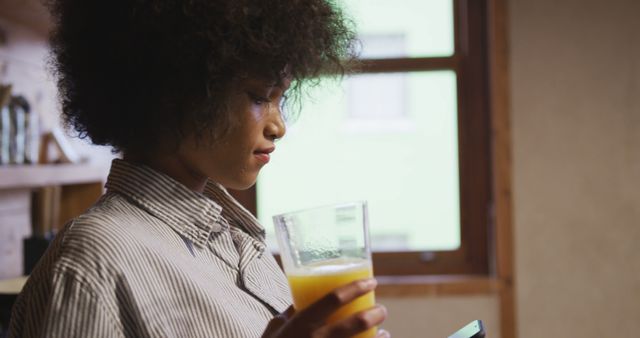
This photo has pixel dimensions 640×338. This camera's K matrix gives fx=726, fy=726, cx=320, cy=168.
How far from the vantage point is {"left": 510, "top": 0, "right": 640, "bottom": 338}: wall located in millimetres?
3041

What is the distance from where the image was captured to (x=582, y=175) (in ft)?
10.0

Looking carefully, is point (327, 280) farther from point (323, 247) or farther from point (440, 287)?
point (440, 287)

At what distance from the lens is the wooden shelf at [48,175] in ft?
6.02

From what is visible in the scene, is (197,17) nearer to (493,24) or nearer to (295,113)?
(295,113)

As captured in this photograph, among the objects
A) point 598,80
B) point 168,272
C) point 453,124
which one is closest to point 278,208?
point 453,124

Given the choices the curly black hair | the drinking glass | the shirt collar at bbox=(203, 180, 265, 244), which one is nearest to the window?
the shirt collar at bbox=(203, 180, 265, 244)

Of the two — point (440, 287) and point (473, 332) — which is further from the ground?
point (473, 332)

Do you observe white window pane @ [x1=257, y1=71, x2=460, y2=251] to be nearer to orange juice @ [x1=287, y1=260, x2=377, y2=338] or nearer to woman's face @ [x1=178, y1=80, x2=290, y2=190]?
woman's face @ [x1=178, y1=80, x2=290, y2=190]

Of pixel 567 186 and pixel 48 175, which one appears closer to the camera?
pixel 48 175

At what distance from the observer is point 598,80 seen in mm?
3043

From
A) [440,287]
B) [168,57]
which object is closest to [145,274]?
[168,57]

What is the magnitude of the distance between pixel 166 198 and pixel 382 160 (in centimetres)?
231

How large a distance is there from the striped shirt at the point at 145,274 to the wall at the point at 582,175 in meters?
2.27

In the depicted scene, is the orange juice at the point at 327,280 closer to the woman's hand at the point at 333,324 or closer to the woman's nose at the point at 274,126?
the woman's hand at the point at 333,324
